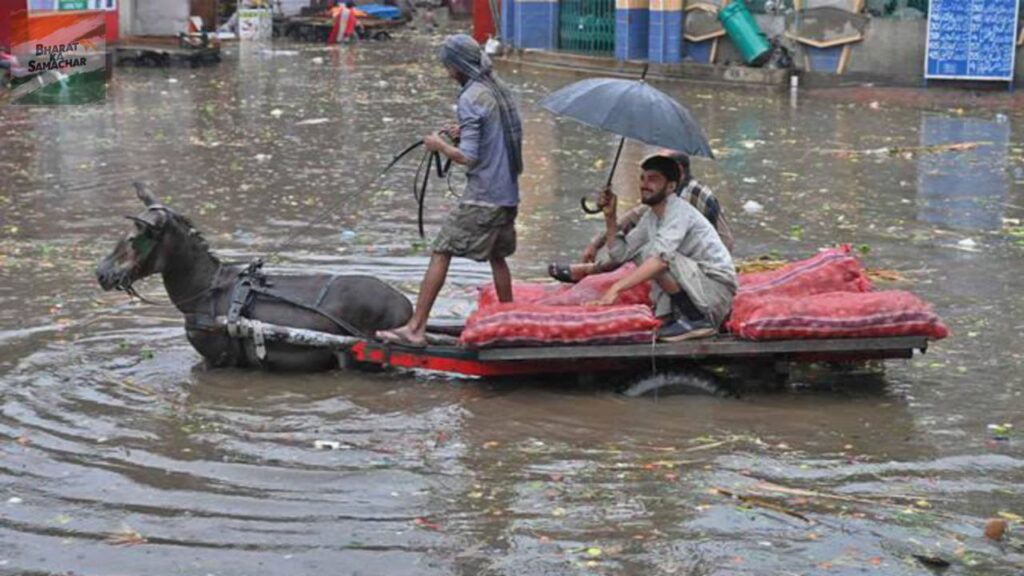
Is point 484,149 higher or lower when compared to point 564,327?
higher

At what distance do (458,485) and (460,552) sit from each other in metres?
0.78

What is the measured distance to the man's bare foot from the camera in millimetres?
7867

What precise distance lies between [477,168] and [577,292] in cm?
86

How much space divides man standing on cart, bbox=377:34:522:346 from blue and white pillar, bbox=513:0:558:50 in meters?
21.4

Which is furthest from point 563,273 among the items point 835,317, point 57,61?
point 57,61

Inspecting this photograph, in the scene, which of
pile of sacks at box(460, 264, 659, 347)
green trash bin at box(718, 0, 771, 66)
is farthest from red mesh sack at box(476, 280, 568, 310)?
green trash bin at box(718, 0, 771, 66)

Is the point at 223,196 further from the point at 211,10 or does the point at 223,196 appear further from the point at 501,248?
the point at 211,10

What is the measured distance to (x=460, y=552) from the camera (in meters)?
5.74

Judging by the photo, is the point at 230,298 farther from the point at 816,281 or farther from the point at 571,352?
the point at 816,281

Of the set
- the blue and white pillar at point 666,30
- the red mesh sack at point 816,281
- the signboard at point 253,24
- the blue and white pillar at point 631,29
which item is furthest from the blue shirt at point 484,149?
the signboard at point 253,24

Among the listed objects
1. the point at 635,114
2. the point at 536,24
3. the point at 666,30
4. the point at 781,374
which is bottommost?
the point at 781,374

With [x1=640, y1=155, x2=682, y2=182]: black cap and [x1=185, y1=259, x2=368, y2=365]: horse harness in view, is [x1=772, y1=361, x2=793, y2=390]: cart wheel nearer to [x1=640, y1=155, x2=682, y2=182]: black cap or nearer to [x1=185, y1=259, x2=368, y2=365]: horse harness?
[x1=640, y1=155, x2=682, y2=182]: black cap

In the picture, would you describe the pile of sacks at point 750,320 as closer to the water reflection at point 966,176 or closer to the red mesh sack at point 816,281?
the red mesh sack at point 816,281

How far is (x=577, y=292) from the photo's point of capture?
802 centimetres
